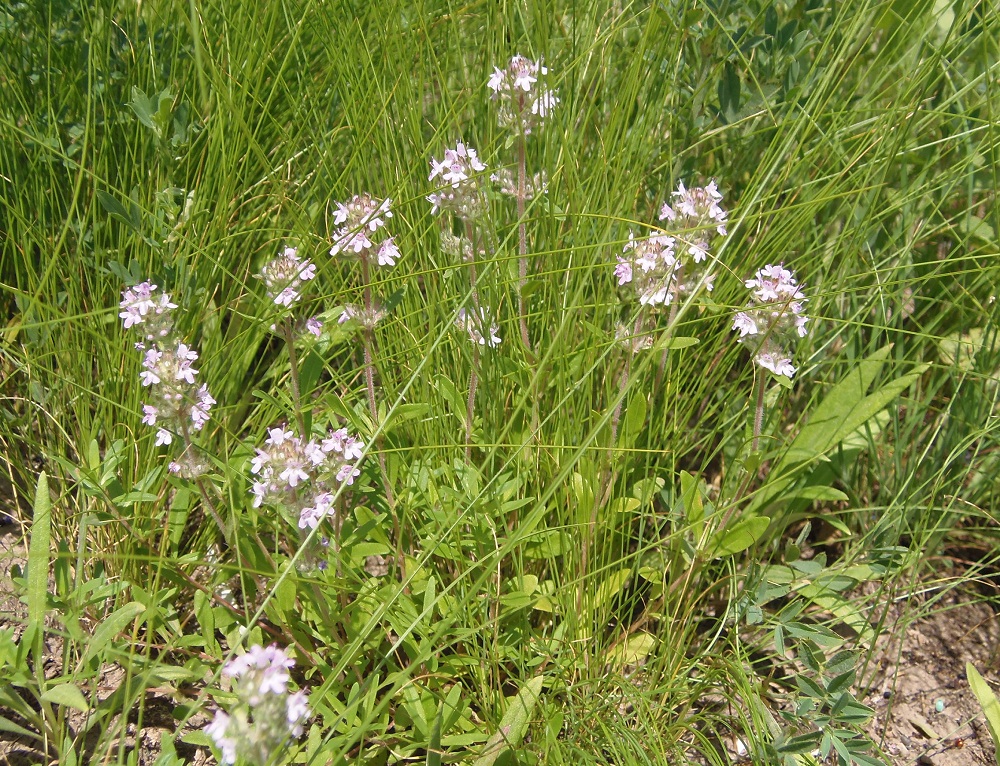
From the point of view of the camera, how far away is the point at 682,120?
2.21 m

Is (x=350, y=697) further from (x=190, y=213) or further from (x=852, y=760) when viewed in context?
(x=190, y=213)

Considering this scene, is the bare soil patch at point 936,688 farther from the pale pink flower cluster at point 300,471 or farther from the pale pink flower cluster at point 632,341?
the pale pink flower cluster at point 300,471

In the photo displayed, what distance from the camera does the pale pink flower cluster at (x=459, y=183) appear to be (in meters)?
1.62

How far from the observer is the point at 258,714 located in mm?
1053

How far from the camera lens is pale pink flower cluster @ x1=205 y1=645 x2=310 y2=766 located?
1.05 m

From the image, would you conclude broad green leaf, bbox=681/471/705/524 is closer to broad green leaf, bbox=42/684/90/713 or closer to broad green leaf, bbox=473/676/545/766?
broad green leaf, bbox=473/676/545/766

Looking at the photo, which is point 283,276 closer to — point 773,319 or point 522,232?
point 522,232

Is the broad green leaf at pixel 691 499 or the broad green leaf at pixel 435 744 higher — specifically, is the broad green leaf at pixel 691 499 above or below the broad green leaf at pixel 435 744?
above

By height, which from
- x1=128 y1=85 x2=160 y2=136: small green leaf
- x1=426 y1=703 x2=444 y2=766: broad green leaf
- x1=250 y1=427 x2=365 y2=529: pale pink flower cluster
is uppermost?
x1=128 y1=85 x2=160 y2=136: small green leaf

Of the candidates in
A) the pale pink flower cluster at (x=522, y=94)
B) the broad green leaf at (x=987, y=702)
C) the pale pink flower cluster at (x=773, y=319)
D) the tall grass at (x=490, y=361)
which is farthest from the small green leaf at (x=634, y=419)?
the broad green leaf at (x=987, y=702)

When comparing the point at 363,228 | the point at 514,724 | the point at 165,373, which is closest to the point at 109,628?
the point at 165,373

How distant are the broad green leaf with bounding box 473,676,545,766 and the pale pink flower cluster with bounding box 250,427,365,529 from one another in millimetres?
466

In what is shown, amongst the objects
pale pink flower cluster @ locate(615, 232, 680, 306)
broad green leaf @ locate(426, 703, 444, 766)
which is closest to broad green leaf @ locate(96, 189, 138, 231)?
pale pink flower cluster @ locate(615, 232, 680, 306)

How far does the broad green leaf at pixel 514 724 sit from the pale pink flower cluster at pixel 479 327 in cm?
63
